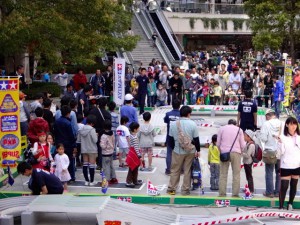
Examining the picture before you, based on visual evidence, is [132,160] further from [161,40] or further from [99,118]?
[161,40]

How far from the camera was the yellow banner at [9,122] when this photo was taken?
10.8 m

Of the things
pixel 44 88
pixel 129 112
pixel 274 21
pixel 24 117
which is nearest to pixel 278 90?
pixel 129 112

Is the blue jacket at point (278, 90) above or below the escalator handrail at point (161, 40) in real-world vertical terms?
below

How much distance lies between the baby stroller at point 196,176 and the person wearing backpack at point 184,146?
0.42 ft

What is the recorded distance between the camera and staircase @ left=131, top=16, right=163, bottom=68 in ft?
107

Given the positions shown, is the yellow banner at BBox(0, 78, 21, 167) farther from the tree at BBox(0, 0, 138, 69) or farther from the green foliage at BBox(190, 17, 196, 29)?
the green foliage at BBox(190, 17, 196, 29)

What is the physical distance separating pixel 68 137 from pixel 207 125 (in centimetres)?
746

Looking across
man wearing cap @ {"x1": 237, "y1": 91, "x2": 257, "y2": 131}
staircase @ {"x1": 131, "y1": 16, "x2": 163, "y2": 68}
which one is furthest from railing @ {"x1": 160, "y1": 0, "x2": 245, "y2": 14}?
man wearing cap @ {"x1": 237, "y1": 91, "x2": 257, "y2": 131}

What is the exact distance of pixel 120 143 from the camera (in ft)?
39.3

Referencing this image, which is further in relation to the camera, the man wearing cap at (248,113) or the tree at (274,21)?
the tree at (274,21)

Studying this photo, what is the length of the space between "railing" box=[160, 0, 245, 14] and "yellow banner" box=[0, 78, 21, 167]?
109ft

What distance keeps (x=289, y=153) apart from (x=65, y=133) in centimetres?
426

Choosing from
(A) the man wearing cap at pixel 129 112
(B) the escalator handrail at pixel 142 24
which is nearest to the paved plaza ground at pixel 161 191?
(A) the man wearing cap at pixel 129 112

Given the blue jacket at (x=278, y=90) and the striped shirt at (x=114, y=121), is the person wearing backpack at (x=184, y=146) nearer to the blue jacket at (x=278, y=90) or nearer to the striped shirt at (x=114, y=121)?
the striped shirt at (x=114, y=121)
